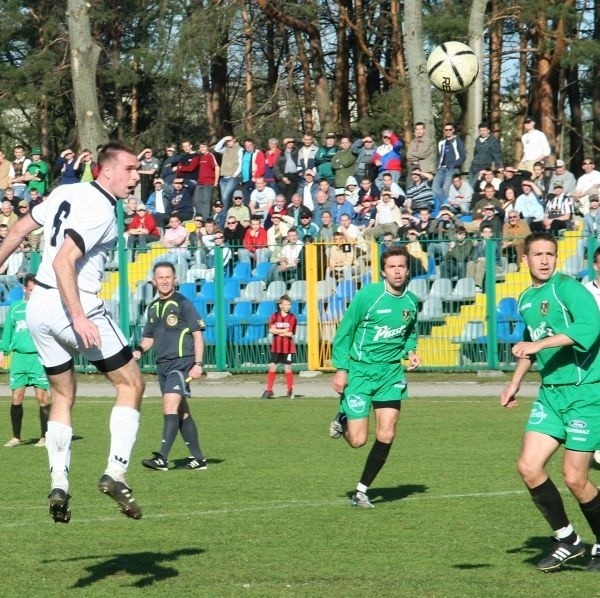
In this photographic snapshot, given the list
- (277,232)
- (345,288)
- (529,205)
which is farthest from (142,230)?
(529,205)

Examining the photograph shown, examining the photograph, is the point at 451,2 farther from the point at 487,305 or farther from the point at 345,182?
the point at 487,305

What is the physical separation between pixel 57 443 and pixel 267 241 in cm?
1641

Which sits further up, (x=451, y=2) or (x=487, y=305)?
(x=451, y=2)

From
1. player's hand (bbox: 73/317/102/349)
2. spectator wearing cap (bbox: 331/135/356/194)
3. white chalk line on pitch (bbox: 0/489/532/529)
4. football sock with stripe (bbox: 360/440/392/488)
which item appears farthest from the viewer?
spectator wearing cap (bbox: 331/135/356/194)

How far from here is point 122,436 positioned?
7.32 metres

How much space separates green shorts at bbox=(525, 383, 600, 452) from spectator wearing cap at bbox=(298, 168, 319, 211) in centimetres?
1724

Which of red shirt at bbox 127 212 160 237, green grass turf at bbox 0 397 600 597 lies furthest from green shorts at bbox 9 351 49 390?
red shirt at bbox 127 212 160 237

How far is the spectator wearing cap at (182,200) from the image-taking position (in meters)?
26.5

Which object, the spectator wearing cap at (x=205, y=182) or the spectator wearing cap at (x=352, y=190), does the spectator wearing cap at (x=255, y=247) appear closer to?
the spectator wearing cap at (x=352, y=190)

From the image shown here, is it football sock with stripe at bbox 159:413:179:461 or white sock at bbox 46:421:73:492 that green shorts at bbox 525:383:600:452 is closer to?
white sock at bbox 46:421:73:492

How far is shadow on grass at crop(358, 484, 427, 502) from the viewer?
34.6ft

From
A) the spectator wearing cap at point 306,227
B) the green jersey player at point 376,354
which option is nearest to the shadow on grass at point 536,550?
the green jersey player at point 376,354

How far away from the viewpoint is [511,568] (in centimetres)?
763

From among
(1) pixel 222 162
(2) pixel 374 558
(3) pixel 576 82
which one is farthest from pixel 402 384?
(3) pixel 576 82
